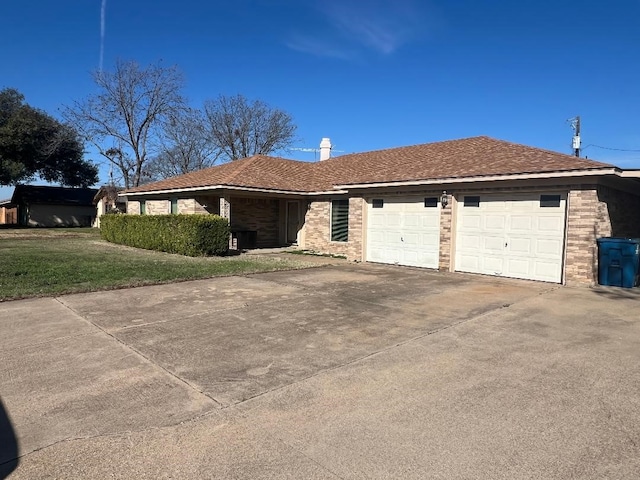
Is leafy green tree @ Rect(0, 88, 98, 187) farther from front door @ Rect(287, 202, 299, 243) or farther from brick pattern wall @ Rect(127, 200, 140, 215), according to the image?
front door @ Rect(287, 202, 299, 243)

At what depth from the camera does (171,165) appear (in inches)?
1886

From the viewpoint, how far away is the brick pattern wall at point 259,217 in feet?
65.5

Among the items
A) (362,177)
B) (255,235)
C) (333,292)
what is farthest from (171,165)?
(333,292)

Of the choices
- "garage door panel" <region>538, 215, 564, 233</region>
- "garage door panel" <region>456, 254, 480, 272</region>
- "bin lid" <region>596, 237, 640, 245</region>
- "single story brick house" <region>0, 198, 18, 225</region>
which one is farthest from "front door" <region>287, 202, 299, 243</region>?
"single story brick house" <region>0, 198, 18, 225</region>

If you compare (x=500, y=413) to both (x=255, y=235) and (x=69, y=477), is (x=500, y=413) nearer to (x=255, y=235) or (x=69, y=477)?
(x=69, y=477)

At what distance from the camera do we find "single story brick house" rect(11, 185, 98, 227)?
141 ft

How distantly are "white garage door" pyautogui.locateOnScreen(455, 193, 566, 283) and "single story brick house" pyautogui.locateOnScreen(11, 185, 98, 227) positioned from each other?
147ft

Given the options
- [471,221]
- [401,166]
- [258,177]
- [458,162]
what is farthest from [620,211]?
[258,177]

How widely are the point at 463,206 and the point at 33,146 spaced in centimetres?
3736

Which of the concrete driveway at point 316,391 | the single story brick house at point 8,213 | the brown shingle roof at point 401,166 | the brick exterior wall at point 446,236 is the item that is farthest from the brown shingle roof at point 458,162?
the single story brick house at point 8,213

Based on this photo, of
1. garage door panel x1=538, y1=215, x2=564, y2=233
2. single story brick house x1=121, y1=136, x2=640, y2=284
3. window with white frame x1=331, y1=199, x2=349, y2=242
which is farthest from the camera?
window with white frame x1=331, y1=199, x2=349, y2=242

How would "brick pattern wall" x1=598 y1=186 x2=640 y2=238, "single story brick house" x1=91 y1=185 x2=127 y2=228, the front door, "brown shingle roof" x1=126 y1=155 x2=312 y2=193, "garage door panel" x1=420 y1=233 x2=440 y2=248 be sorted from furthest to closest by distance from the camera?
"single story brick house" x1=91 y1=185 x2=127 y2=228, the front door, "brown shingle roof" x1=126 y1=155 x2=312 y2=193, "garage door panel" x1=420 y1=233 x2=440 y2=248, "brick pattern wall" x1=598 y1=186 x2=640 y2=238

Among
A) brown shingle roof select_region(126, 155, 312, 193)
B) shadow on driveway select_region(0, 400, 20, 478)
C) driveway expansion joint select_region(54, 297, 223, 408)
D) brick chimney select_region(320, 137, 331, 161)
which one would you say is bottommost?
shadow on driveway select_region(0, 400, 20, 478)

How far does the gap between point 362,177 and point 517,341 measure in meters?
10.6
